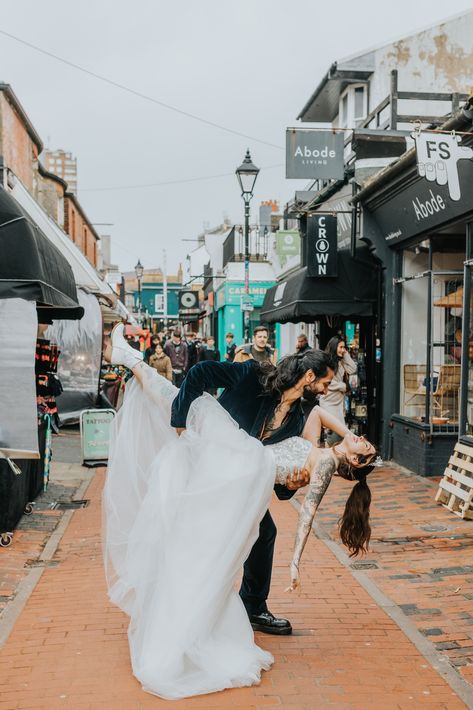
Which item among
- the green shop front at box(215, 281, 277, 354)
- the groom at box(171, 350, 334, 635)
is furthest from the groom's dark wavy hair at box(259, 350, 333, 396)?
the green shop front at box(215, 281, 277, 354)

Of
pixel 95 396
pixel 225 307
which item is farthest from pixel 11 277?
pixel 225 307

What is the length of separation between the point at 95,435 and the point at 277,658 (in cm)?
738

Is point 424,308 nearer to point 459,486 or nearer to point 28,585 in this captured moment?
point 459,486

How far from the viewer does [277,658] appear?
172 inches

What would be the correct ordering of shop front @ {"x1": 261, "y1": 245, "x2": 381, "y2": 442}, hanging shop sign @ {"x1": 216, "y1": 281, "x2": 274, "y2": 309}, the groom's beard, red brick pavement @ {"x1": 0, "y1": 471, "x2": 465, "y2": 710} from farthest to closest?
hanging shop sign @ {"x1": 216, "y1": 281, "x2": 274, "y2": 309} → shop front @ {"x1": 261, "y1": 245, "x2": 381, "y2": 442} → the groom's beard → red brick pavement @ {"x1": 0, "y1": 471, "x2": 465, "y2": 710}

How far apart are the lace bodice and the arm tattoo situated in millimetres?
124

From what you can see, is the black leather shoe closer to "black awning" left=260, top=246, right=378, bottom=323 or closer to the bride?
the bride

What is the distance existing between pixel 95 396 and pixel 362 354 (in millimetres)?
5626

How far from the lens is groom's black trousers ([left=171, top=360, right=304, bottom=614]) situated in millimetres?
A: 4336

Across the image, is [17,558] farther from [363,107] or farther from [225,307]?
[225,307]

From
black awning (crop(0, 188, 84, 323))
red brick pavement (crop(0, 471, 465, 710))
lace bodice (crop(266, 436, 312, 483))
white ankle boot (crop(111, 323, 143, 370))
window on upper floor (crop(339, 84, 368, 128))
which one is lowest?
red brick pavement (crop(0, 471, 465, 710))

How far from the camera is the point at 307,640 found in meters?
4.70

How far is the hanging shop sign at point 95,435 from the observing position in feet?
36.9

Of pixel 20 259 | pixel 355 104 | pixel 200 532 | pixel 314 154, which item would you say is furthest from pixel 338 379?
pixel 355 104
